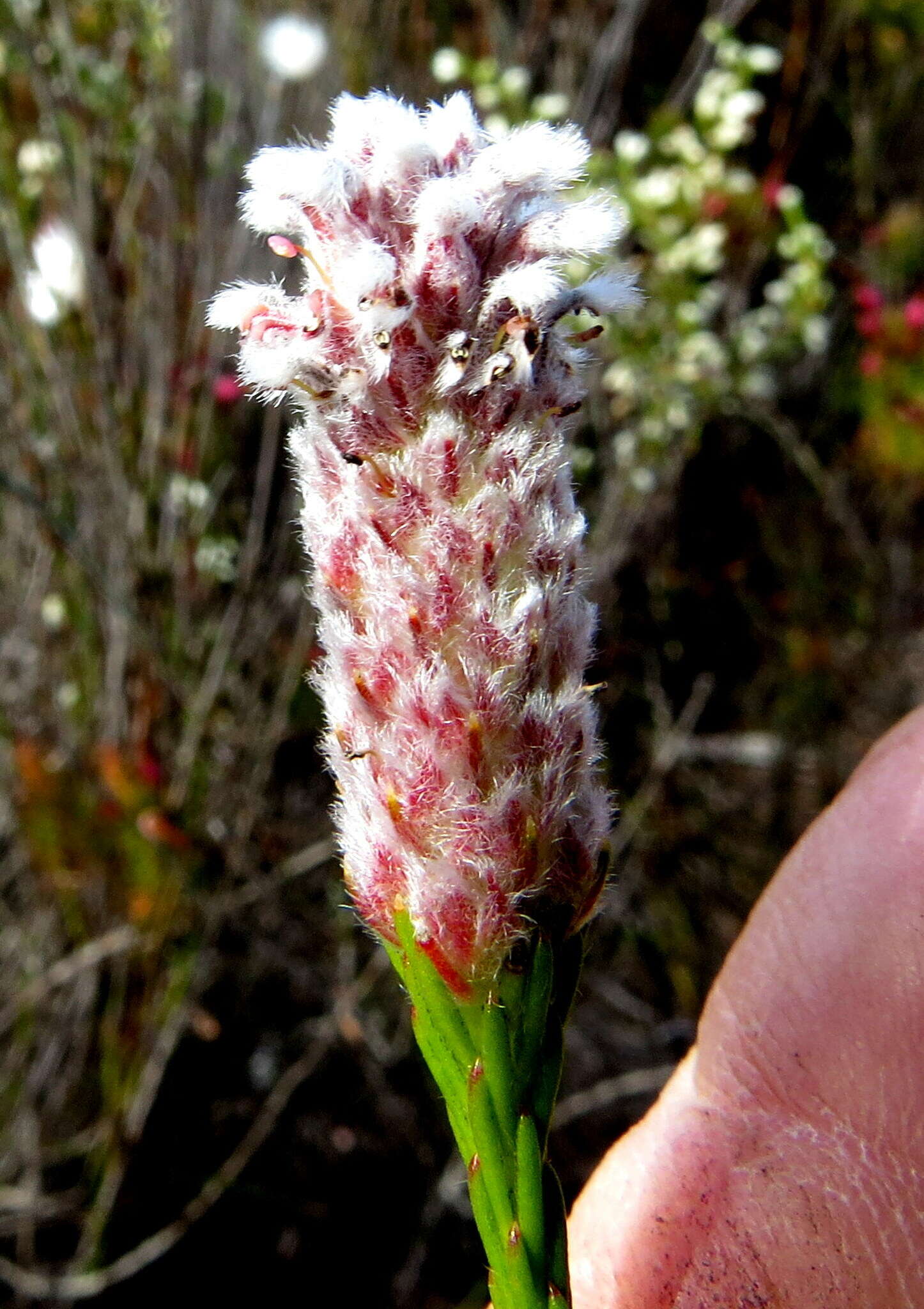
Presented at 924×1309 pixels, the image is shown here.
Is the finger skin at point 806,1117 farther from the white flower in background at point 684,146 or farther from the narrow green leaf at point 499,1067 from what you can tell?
the white flower in background at point 684,146

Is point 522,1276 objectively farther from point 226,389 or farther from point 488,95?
point 488,95

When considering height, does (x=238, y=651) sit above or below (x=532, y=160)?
below

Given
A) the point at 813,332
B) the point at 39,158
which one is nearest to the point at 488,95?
the point at 39,158

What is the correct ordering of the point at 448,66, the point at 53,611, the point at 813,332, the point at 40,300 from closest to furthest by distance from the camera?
the point at 40,300 → the point at 448,66 → the point at 53,611 → the point at 813,332

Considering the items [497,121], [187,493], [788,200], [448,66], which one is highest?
[448,66]

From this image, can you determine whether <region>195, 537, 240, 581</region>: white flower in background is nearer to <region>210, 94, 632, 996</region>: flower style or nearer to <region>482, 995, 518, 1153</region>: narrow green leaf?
<region>210, 94, 632, 996</region>: flower style

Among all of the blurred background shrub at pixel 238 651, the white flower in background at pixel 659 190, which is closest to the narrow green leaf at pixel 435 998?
the blurred background shrub at pixel 238 651

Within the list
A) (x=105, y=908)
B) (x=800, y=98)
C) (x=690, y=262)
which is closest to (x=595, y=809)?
(x=105, y=908)

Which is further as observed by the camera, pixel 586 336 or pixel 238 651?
pixel 238 651
